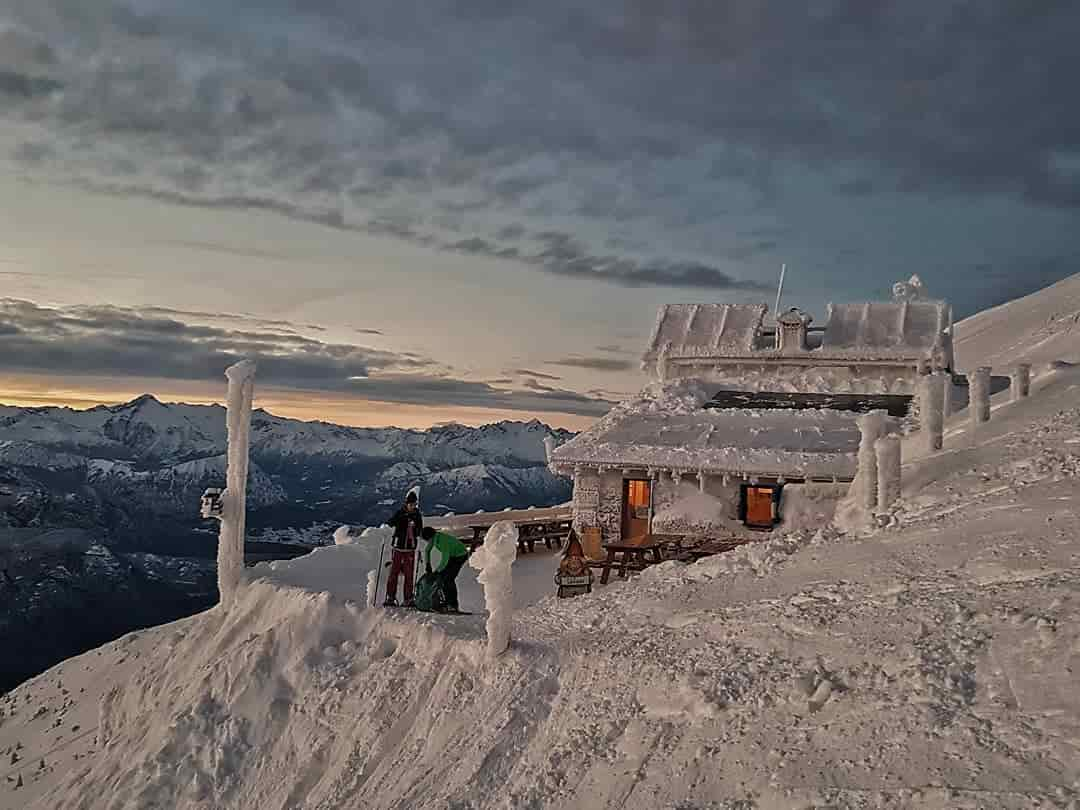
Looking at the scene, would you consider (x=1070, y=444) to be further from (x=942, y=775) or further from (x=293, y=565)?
(x=293, y=565)

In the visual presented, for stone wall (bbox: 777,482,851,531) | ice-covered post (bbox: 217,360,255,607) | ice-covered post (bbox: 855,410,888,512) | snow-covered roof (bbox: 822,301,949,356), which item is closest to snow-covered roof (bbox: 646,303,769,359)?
snow-covered roof (bbox: 822,301,949,356)

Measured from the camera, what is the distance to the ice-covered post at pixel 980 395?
52.6 feet

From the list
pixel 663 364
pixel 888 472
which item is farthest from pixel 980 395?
pixel 663 364

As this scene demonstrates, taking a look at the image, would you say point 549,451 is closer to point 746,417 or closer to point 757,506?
point 746,417

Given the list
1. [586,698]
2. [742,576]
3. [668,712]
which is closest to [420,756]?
[586,698]

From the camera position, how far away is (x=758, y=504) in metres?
19.9

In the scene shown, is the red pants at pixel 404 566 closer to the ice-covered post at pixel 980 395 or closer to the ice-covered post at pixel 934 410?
the ice-covered post at pixel 934 410

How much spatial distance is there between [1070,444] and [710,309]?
18.5 metres

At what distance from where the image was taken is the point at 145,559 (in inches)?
7037

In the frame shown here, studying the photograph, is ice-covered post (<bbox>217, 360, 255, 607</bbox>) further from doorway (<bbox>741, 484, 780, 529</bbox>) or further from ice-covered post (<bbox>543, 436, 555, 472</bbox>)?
doorway (<bbox>741, 484, 780, 529</bbox>)

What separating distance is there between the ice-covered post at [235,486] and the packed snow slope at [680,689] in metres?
0.57

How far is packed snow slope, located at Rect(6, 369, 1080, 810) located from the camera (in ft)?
23.4

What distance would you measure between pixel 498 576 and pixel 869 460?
6897 millimetres

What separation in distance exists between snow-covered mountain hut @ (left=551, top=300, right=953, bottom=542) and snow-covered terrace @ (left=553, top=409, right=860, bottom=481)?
0.04 m
